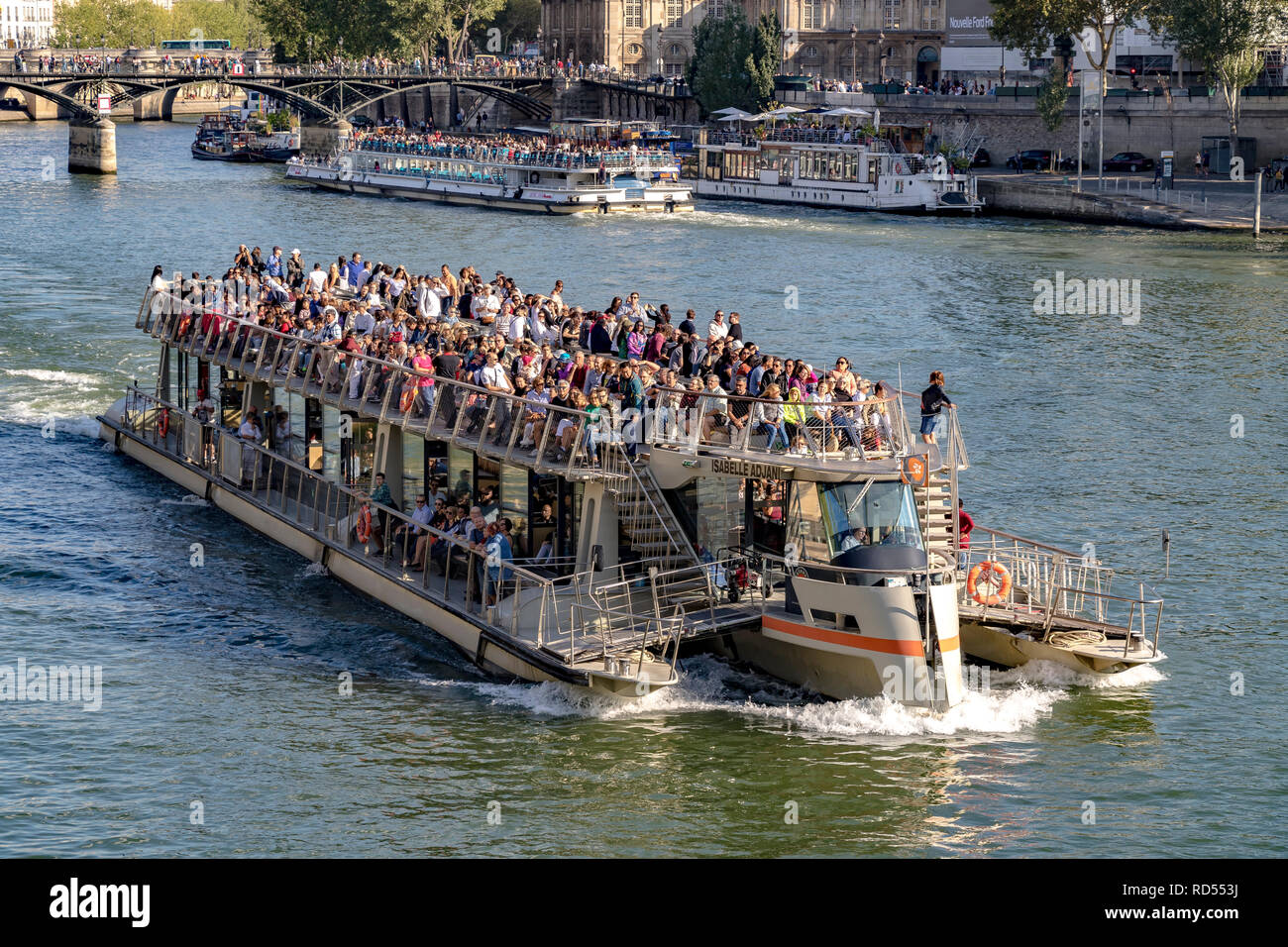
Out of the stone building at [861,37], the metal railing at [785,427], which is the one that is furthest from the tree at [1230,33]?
the metal railing at [785,427]

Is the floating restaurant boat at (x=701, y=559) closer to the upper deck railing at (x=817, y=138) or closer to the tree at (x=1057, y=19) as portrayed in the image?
the upper deck railing at (x=817, y=138)

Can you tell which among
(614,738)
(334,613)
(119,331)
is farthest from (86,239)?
(614,738)

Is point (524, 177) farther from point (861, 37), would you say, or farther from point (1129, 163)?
point (861, 37)

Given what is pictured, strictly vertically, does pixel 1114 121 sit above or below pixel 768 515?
above

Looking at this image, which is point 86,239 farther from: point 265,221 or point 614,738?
point 614,738

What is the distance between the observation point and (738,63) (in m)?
125

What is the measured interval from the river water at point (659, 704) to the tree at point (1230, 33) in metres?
38.2

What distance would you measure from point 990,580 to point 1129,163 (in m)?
81.2

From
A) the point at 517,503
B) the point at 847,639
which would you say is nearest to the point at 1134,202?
the point at 517,503

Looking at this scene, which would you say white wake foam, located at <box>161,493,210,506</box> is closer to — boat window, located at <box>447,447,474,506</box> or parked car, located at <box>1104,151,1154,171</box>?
boat window, located at <box>447,447,474,506</box>

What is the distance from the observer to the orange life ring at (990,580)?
1027 inches

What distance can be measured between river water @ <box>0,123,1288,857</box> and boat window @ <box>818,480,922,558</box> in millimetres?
2292

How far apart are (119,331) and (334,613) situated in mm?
→ 30167
